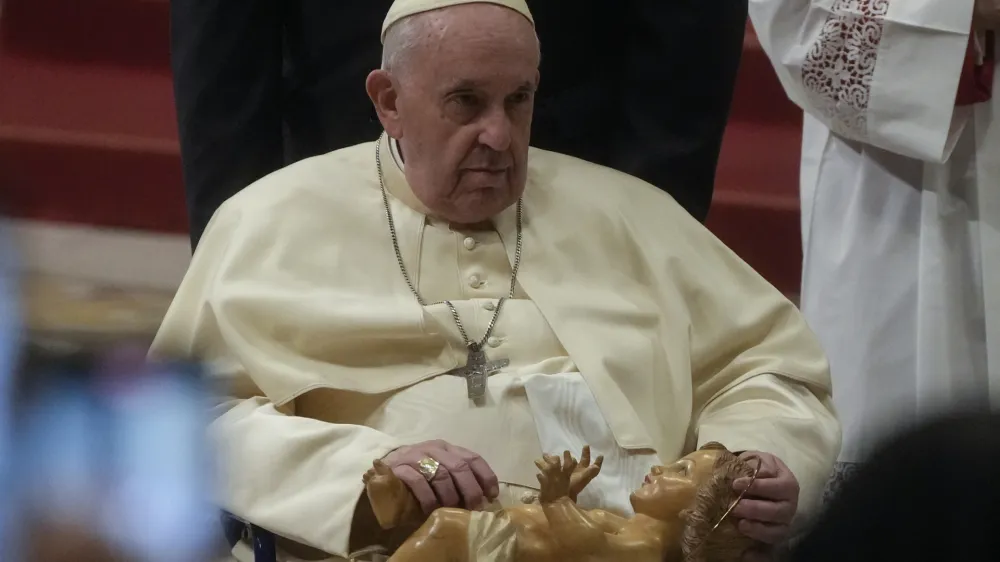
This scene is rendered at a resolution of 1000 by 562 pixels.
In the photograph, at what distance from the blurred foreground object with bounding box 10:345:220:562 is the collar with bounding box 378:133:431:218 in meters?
0.93

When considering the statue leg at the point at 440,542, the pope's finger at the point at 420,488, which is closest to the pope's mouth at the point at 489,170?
the pope's finger at the point at 420,488

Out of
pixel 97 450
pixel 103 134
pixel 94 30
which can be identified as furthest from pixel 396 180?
pixel 94 30

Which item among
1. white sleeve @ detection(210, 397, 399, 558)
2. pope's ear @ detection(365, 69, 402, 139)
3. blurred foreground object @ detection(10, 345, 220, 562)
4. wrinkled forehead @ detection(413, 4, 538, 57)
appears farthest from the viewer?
pope's ear @ detection(365, 69, 402, 139)

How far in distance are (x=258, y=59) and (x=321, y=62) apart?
0.39 ft

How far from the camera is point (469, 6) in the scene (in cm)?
198

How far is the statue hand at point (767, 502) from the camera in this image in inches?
65.5

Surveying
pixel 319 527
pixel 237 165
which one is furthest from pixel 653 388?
pixel 237 165

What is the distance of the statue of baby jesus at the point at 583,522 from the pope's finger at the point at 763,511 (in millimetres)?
21

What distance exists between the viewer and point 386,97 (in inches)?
82.4

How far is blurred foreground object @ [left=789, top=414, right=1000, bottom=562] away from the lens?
0.72 meters

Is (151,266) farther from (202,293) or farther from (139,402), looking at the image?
(139,402)

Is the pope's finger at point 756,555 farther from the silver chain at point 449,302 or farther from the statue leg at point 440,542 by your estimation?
the silver chain at point 449,302

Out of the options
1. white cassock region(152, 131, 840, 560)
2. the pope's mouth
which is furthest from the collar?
the pope's mouth

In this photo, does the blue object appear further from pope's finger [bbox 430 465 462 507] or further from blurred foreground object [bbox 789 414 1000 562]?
blurred foreground object [bbox 789 414 1000 562]
